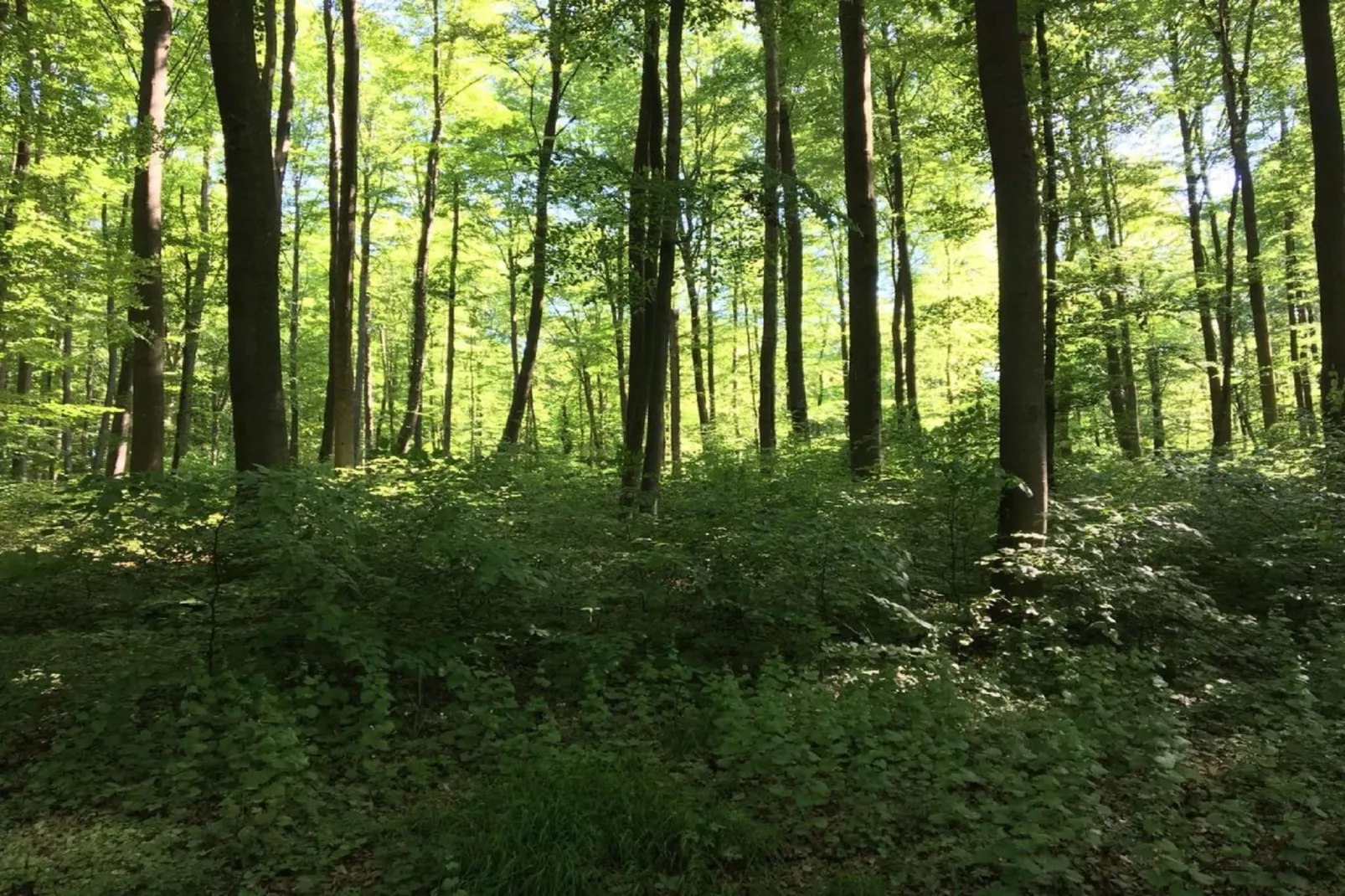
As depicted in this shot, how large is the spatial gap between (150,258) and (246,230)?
6.36 m

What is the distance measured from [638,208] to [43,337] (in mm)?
12179

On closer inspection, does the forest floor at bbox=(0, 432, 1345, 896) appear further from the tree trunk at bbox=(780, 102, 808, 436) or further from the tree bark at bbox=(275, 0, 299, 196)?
the tree bark at bbox=(275, 0, 299, 196)

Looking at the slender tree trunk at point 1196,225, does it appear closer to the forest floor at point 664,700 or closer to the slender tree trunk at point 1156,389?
the slender tree trunk at point 1156,389

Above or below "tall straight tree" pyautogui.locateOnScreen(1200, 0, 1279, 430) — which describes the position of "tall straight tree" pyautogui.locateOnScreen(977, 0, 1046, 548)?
below

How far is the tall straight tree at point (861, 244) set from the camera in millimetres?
9398

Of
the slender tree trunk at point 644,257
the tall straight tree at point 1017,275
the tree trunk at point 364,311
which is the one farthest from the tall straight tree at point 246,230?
the tree trunk at point 364,311

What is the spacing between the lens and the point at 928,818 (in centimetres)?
325

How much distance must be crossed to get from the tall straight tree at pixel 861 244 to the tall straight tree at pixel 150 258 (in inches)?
390

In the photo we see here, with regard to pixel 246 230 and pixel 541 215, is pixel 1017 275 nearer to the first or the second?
pixel 246 230

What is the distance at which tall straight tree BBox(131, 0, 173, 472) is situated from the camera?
11227 millimetres

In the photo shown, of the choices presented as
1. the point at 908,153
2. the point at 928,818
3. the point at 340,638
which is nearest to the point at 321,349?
the point at 908,153

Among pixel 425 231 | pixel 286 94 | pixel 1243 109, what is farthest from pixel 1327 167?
pixel 286 94

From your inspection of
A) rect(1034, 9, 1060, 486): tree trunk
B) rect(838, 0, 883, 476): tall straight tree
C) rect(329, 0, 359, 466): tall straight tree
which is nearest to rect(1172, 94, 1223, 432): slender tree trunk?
rect(1034, 9, 1060, 486): tree trunk

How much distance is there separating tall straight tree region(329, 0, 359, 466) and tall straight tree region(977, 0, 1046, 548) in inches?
385
